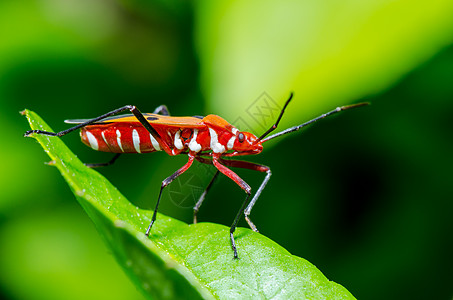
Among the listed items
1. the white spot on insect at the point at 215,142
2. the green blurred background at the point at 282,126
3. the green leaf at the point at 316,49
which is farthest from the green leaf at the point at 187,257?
the green leaf at the point at 316,49

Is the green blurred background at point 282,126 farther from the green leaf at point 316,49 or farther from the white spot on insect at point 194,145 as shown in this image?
the white spot on insect at point 194,145

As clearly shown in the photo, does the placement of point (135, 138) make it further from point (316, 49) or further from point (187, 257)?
point (316, 49)


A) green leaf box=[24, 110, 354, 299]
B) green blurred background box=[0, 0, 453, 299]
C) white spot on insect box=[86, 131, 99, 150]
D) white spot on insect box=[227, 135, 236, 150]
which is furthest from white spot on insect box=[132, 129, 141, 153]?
green leaf box=[24, 110, 354, 299]

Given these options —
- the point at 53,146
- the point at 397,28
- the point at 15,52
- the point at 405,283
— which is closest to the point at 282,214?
the point at 405,283

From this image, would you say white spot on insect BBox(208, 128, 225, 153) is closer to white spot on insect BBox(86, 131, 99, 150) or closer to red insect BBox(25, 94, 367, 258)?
red insect BBox(25, 94, 367, 258)

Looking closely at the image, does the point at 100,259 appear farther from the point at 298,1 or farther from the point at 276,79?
the point at 298,1

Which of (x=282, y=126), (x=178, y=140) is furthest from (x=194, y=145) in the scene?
(x=282, y=126)
